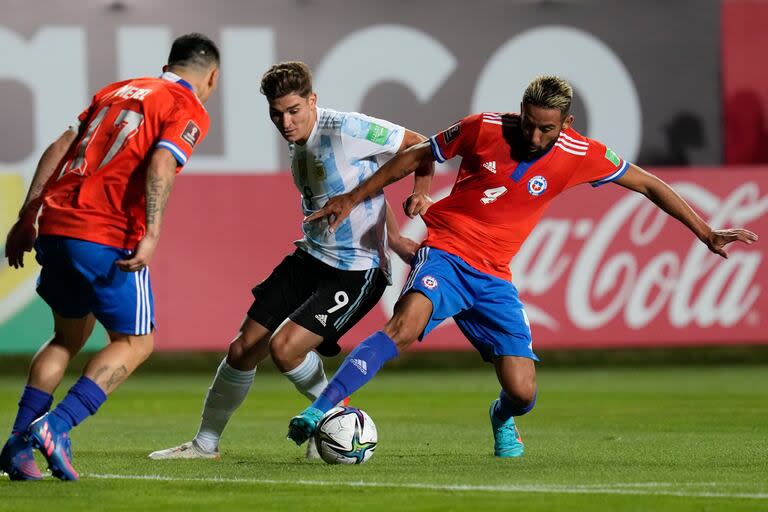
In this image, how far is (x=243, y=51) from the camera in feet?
54.3

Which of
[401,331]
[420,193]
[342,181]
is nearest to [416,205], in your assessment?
[420,193]

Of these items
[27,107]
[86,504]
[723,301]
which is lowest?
[723,301]

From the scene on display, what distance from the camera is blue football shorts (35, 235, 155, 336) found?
20.6 ft

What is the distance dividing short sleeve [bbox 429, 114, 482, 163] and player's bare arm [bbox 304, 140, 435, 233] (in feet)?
0.19

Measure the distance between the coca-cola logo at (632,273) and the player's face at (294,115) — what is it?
8.25m

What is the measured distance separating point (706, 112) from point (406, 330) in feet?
36.7

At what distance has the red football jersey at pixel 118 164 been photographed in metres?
6.33

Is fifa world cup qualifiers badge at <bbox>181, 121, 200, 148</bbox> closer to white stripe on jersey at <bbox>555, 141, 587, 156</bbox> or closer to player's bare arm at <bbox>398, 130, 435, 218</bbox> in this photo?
player's bare arm at <bbox>398, 130, 435, 218</bbox>

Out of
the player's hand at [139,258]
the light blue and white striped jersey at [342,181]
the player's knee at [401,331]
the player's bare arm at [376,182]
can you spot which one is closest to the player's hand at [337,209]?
the player's bare arm at [376,182]

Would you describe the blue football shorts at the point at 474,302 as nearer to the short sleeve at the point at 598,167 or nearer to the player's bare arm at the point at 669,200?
the short sleeve at the point at 598,167

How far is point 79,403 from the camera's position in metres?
6.21

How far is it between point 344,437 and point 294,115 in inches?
63.3

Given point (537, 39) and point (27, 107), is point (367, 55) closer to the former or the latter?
point (537, 39)

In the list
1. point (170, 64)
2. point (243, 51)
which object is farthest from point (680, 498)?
point (243, 51)
